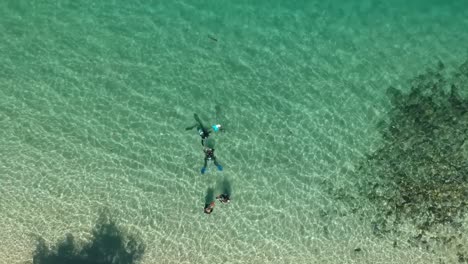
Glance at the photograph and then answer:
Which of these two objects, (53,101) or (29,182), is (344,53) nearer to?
(53,101)

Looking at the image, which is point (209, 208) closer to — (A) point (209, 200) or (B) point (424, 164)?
(A) point (209, 200)

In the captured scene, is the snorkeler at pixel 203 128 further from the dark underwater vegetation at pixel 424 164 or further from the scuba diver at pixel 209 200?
the dark underwater vegetation at pixel 424 164

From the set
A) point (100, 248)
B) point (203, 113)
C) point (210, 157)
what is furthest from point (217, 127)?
point (100, 248)

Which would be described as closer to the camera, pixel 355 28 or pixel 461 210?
pixel 461 210

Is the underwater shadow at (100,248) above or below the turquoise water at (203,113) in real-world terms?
below

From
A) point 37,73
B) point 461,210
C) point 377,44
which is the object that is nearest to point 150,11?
point 37,73

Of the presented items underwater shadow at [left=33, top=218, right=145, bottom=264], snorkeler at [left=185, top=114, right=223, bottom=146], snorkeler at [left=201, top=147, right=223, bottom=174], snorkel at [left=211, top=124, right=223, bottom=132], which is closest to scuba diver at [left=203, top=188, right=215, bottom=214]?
snorkeler at [left=201, top=147, right=223, bottom=174]

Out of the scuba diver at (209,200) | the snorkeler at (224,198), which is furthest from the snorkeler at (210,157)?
the snorkeler at (224,198)

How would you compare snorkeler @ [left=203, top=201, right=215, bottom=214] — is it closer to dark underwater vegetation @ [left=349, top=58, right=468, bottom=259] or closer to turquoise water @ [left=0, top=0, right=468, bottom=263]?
turquoise water @ [left=0, top=0, right=468, bottom=263]
